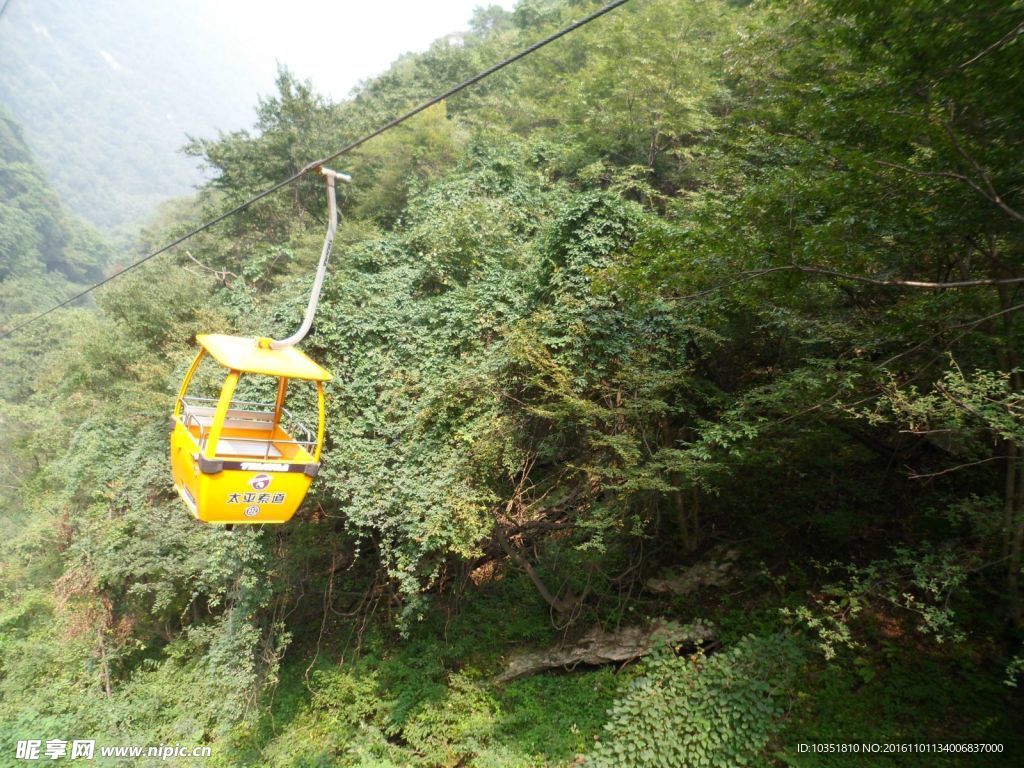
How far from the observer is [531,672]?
639 centimetres

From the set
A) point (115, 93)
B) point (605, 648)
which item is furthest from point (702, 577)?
point (115, 93)

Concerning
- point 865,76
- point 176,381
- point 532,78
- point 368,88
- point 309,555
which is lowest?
point 309,555

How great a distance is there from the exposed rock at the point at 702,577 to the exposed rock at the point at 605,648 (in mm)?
492

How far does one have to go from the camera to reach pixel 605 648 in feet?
19.8

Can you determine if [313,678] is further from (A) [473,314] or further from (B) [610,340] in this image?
(B) [610,340]

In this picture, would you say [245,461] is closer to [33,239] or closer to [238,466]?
[238,466]

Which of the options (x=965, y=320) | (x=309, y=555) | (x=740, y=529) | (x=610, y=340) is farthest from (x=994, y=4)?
(x=309, y=555)

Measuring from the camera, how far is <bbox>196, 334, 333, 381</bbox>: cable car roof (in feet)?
11.5

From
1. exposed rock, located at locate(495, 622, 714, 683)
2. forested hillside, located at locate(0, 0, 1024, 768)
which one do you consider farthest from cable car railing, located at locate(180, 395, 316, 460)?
exposed rock, located at locate(495, 622, 714, 683)

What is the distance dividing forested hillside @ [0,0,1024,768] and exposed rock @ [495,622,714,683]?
0.12 feet

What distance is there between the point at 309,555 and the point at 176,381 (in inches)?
146

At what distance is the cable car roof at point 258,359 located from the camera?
3.52 metres

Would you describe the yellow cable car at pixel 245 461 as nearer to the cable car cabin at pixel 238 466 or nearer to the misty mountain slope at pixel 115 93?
the cable car cabin at pixel 238 466

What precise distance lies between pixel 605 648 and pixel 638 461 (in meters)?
2.54
